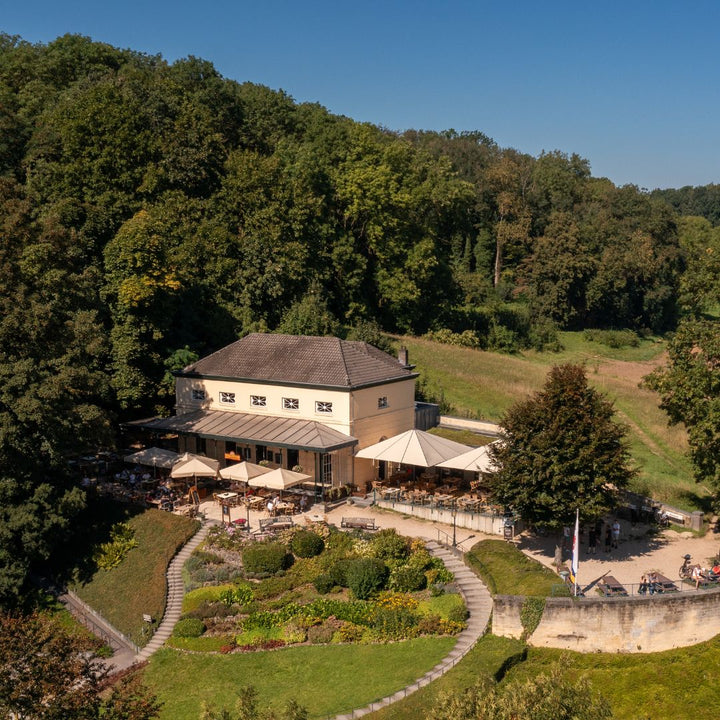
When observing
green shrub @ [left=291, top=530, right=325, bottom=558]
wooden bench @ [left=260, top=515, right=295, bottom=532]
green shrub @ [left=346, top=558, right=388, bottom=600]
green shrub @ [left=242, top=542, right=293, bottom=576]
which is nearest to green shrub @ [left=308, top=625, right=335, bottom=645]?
green shrub @ [left=346, top=558, right=388, bottom=600]

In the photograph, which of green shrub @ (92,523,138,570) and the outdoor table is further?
the outdoor table

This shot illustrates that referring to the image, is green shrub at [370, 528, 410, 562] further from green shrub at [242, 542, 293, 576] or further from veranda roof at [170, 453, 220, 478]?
veranda roof at [170, 453, 220, 478]

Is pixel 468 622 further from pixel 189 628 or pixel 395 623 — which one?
pixel 189 628

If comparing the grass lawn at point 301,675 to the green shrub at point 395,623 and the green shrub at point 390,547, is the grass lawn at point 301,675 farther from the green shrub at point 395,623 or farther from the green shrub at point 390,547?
the green shrub at point 390,547

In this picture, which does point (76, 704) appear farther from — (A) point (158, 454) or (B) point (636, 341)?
(B) point (636, 341)

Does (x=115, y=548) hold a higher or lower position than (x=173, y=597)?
higher

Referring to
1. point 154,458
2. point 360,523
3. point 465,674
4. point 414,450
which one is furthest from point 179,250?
point 465,674
